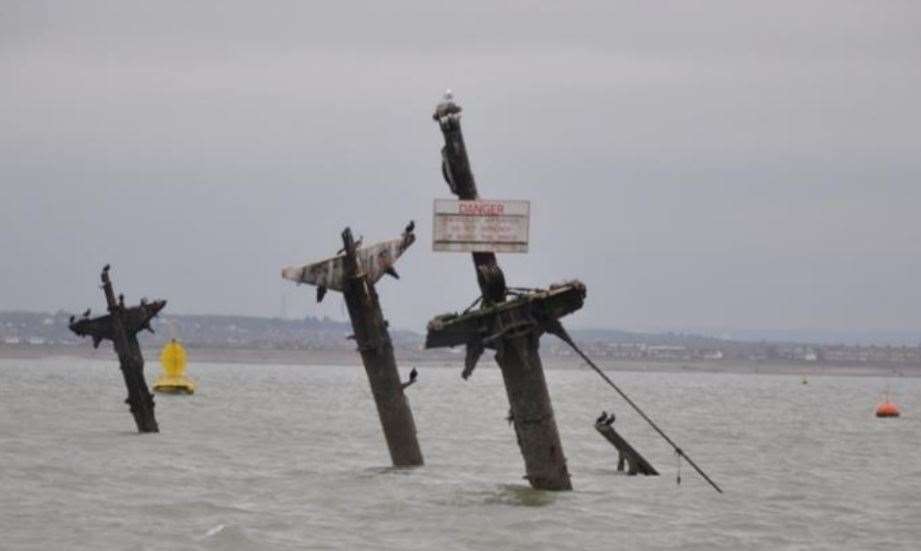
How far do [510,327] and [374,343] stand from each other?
19.5ft

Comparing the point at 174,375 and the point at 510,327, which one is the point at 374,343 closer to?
the point at 510,327

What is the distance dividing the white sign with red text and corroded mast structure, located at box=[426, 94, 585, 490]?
1.05ft

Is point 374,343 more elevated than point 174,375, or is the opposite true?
point 374,343

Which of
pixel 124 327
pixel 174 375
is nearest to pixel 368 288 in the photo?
pixel 124 327

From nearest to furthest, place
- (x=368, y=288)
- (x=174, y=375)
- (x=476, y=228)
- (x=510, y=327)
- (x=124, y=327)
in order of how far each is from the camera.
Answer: (x=510, y=327)
(x=476, y=228)
(x=368, y=288)
(x=124, y=327)
(x=174, y=375)

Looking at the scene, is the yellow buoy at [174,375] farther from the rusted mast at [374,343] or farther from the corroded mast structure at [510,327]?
the corroded mast structure at [510,327]

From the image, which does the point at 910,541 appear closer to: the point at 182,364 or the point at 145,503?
the point at 145,503

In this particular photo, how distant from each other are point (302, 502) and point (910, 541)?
1001 centimetres

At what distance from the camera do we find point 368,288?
38.8m

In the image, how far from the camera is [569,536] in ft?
111

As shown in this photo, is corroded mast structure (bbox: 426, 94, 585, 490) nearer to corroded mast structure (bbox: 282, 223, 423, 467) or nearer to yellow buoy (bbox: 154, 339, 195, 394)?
corroded mast structure (bbox: 282, 223, 423, 467)

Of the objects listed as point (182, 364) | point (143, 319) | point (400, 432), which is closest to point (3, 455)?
point (143, 319)

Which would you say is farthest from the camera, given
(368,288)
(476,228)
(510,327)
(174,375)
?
(174,375)

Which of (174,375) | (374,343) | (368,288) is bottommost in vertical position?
(174,375)
